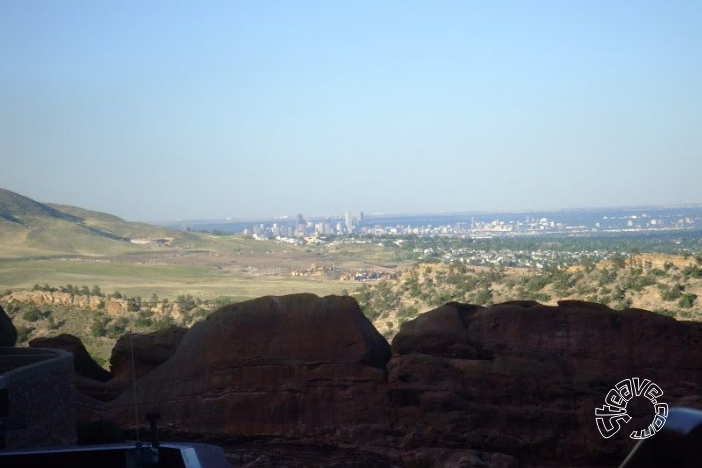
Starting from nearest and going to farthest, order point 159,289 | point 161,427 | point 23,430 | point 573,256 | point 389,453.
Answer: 1. point 23,430
2. point 389,453
3. point 161,427
4. point 159,289
5. point 573,256

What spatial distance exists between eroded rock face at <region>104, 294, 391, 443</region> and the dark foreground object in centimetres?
1397

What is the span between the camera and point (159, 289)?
216 feet

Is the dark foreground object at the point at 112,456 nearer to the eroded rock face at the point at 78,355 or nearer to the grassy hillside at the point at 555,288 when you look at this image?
the eroded rock face at the point at 78,355

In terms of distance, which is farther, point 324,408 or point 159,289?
point 159,289

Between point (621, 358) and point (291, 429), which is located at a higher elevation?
point (621, 358)

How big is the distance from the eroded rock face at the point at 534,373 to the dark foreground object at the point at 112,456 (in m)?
14.0

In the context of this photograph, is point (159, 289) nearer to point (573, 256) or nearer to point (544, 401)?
point (573, 256)

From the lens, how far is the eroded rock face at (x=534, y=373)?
19688 mm

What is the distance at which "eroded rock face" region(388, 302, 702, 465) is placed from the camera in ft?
64.6

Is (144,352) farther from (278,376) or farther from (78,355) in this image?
(278,376)

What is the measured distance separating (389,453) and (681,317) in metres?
17.0

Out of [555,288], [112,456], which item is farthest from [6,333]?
[555,288]

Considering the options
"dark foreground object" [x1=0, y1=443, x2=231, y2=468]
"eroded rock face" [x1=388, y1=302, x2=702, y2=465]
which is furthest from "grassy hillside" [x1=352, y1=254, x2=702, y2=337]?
"dark foreground object" [x1=0, y1=443, x2=231, y2=468]

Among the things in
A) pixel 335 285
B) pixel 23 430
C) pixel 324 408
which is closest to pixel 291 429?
pixel 324 408
